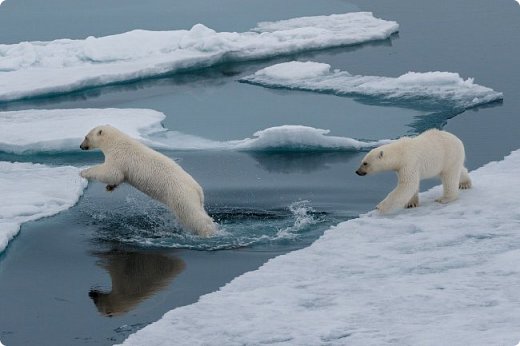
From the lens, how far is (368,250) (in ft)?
22.9

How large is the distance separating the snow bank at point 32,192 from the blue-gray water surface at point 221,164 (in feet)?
0.41

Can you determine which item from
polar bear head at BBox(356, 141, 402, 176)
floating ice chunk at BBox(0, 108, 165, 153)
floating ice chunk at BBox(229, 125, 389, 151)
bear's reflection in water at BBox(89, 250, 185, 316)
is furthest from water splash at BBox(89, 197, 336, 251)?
floating ice chunk at BBox(0, 108, 165, 153)

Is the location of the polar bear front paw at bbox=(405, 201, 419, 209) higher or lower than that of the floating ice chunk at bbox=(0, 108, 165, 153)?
lower

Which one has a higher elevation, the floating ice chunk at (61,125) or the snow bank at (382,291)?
the floating ice chunk at (61,125)

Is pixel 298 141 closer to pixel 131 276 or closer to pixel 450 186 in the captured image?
pixel 450 186

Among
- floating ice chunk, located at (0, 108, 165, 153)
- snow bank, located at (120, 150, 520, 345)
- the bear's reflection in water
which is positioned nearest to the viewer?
snow bank, located at (120, 150, 520, 345)

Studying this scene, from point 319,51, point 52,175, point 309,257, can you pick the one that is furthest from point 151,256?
point 319,51

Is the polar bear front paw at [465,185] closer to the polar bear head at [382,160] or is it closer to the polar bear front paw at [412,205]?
the polar bear front paw at [412,205]

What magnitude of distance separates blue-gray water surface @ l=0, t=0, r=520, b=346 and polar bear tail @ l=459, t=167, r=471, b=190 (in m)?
0.66

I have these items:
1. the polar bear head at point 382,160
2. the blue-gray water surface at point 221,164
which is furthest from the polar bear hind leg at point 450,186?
the blue-gray water surface at point 221,164

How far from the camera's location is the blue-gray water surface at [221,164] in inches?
257

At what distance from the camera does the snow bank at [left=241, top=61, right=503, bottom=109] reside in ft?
39.2

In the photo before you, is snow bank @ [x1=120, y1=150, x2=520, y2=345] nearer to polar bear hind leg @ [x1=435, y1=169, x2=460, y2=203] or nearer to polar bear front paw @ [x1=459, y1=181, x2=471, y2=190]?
polar bear hind leg @ [x1=435, y1=169, x2=460, y2=203]

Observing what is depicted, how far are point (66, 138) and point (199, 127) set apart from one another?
164 centimetres
